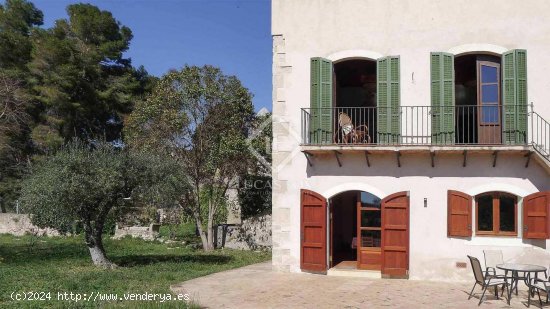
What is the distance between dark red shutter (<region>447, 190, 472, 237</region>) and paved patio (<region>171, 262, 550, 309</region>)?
1.15 metres

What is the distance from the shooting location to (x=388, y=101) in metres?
12.1

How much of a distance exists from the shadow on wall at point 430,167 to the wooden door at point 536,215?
0.37m

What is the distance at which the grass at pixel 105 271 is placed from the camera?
10.1 metres

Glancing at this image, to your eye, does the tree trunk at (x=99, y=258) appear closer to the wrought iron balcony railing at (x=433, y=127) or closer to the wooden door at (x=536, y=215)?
the wrought iron balcony railing at (x=433, y=127)

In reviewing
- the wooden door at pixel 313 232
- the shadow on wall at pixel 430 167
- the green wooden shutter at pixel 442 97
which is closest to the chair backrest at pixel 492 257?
the shadow on wall at pixel 430 167

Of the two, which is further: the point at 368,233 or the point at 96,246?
the point at 96,246

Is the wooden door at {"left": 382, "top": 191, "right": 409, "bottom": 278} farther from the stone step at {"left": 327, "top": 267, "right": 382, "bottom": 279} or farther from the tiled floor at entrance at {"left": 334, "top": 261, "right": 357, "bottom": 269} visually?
the tiled floor at entrance at {"left": 334, "top": 261, "right": 357, "bottom": 269}

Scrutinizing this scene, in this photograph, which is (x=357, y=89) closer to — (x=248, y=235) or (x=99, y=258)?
(x=248, y=235)

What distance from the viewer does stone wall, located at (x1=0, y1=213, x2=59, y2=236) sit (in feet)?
80.1

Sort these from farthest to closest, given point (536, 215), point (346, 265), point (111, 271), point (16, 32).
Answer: point (16, 32)
point (346, 265)
point (111, 271)
point (536, 215)

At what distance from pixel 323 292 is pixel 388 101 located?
184 inches

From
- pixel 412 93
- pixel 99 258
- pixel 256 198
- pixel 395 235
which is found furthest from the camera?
pixel 256 198

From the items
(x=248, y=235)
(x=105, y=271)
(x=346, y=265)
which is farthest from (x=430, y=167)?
(x=248, y=235)

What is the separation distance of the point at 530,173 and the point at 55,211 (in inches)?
424
